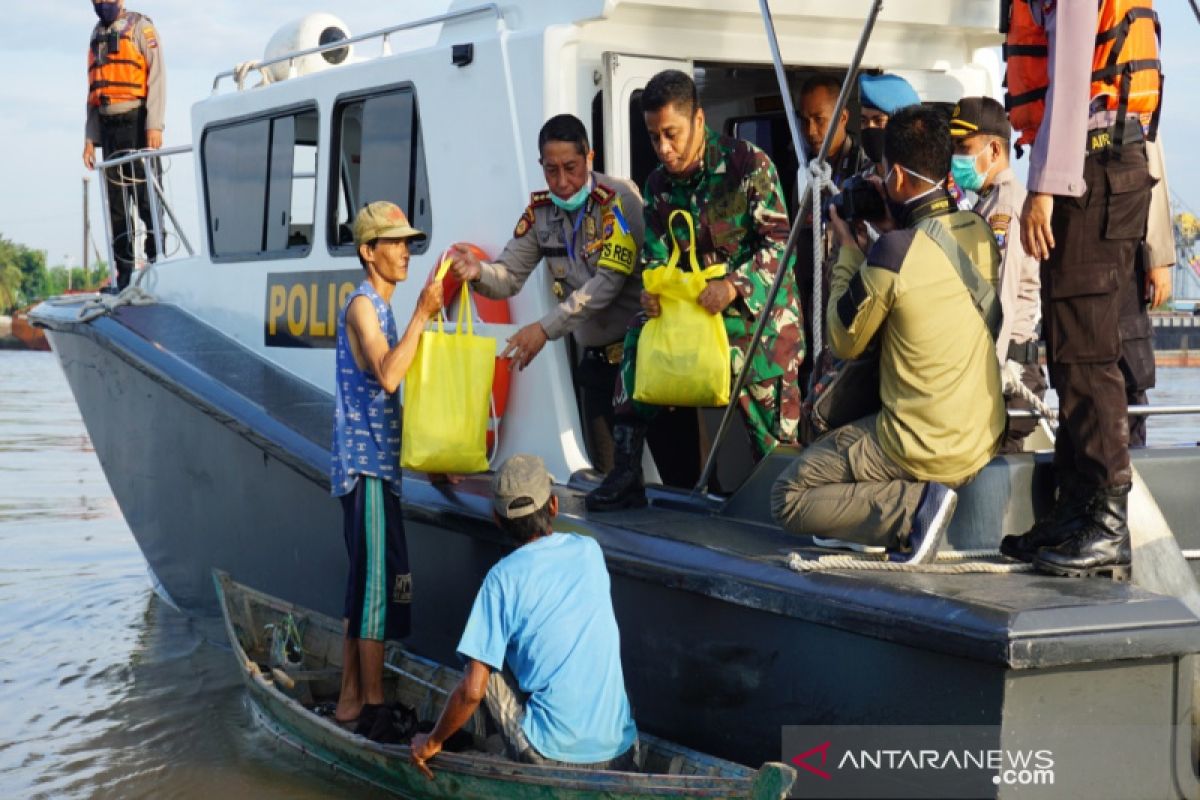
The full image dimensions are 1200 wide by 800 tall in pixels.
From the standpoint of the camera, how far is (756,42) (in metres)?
5.39

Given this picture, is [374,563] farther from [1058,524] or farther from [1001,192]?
[1001,192]

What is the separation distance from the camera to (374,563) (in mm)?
4801

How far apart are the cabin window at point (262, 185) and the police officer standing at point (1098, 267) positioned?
3567mm

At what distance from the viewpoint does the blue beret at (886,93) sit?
505 centimetres

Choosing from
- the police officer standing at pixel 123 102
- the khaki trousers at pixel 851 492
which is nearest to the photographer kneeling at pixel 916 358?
the khaki trousers at pixel 851 492

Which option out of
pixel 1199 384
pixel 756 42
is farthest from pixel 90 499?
pixel 1199 384

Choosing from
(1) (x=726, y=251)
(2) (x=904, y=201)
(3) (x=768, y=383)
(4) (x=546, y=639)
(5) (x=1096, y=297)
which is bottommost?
→ (4) (x=546, y=639)

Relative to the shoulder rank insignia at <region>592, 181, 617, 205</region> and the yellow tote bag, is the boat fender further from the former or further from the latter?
the yellow tote bag

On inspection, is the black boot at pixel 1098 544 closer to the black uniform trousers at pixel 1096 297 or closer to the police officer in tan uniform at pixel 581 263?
the black uniform trousers at pixel 1096 297

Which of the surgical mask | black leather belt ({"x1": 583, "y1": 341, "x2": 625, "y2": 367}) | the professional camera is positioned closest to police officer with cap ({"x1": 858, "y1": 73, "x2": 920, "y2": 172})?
the professional camera

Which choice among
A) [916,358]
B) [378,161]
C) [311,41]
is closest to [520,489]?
[916,358]

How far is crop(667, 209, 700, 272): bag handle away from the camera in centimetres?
454

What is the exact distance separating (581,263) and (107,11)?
4.04 metres

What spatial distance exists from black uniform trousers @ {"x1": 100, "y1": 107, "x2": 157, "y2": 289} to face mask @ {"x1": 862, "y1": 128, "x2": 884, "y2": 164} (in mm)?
4228
